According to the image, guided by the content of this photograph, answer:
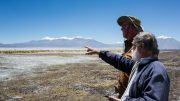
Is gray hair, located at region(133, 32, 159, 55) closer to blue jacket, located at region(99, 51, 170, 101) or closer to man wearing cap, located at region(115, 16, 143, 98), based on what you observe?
blue jacket, located at region(99, 51, 170, 101)

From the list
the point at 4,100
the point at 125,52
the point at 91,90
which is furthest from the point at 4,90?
the point at 125,52

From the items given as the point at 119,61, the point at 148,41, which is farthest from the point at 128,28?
the point at 148,41

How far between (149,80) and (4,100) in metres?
13.4

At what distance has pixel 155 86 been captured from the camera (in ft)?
11.3

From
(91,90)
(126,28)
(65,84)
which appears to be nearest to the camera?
(126,28)

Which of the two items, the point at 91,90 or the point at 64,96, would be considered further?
the point at 91,90

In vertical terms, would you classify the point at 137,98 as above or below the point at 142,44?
below

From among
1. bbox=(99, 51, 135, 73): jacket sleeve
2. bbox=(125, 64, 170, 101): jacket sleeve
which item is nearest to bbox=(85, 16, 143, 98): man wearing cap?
bbox=(99, 51, 135, 73): jacket sleeve

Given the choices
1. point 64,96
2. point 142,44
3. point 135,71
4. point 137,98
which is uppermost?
point 142,44

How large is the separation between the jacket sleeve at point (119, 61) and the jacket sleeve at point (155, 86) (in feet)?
4.29

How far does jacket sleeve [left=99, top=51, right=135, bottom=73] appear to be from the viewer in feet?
16.3

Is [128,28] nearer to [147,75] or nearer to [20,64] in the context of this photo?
[147,75]

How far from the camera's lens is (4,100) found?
1591 cm

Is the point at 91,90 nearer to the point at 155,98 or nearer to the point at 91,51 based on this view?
the point at 91,51
